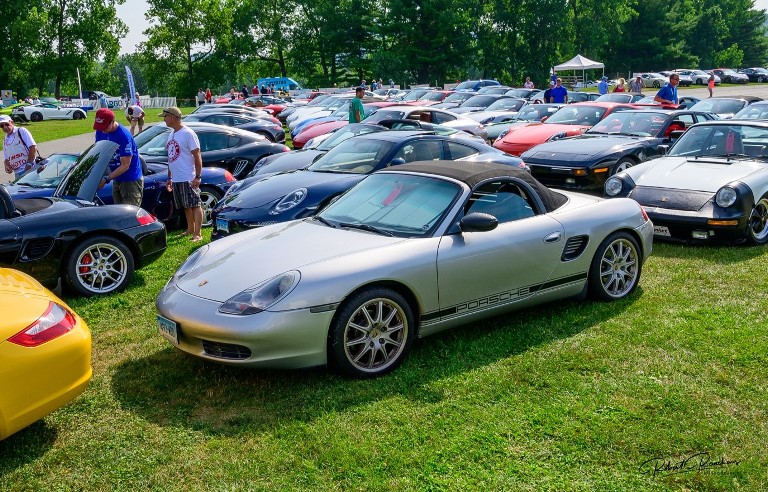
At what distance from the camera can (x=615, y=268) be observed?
247 inches

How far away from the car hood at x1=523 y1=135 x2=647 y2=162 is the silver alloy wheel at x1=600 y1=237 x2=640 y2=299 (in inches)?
192

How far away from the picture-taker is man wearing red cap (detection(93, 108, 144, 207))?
8477 mm

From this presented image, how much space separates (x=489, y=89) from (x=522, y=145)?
17.1 metres

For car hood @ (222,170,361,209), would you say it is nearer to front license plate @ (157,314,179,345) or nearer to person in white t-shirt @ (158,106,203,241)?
person in white t-shirt @ (158,106,203,241)

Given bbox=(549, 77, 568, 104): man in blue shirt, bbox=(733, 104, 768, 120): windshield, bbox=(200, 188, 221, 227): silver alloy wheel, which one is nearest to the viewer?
bbox=(200, 188, 221, 227): silver alloy wheel

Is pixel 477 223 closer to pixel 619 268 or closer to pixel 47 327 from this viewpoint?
pixel 619 268

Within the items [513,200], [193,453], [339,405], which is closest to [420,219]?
[513,200]

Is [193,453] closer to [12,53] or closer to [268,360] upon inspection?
[268,360]

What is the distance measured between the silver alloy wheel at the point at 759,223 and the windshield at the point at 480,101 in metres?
16.8

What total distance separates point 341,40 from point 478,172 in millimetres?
64115

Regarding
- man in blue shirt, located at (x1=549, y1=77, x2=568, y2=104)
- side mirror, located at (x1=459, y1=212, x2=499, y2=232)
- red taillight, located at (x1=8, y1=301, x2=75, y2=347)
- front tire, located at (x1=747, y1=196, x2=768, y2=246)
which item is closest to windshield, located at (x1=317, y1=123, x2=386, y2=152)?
front tire, located at (x1=747, y1=196, x2=768, y2=246)

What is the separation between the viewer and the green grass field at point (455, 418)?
11.9 feet

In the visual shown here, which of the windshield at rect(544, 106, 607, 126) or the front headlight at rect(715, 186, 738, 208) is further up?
the windshield at rect(544, 106, 607, 126)

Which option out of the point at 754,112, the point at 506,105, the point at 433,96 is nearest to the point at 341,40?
the point at 433,96
